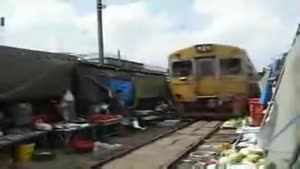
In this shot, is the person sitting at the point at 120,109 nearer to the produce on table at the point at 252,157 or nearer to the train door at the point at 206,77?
the train door at the point at 206,77

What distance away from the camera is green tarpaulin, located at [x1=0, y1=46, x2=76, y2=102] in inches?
406

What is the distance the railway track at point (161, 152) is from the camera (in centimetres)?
923

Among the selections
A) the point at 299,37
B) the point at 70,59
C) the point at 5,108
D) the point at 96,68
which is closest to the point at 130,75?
the point at 96,68

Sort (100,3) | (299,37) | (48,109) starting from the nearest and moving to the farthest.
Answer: (299,37), (48,109), (100,3)

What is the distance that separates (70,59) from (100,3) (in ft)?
35.1

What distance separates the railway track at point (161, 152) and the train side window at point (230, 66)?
13.0 feet

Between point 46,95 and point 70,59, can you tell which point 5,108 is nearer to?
point 46,95

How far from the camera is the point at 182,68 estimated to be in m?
19.8

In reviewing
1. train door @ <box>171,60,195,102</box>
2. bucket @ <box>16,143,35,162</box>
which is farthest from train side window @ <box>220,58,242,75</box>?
bucket @ <box>16,143,35,162</box>

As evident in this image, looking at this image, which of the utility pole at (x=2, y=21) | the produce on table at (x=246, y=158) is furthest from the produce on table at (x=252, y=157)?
the utility pole at (x=2, y=21)

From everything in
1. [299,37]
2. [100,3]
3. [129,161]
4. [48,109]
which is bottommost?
[129,161]

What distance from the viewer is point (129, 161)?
9672 mm

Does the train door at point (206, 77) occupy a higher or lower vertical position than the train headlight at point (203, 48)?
lower

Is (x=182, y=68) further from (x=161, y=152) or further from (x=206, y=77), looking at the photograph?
(x=161, y=152)
